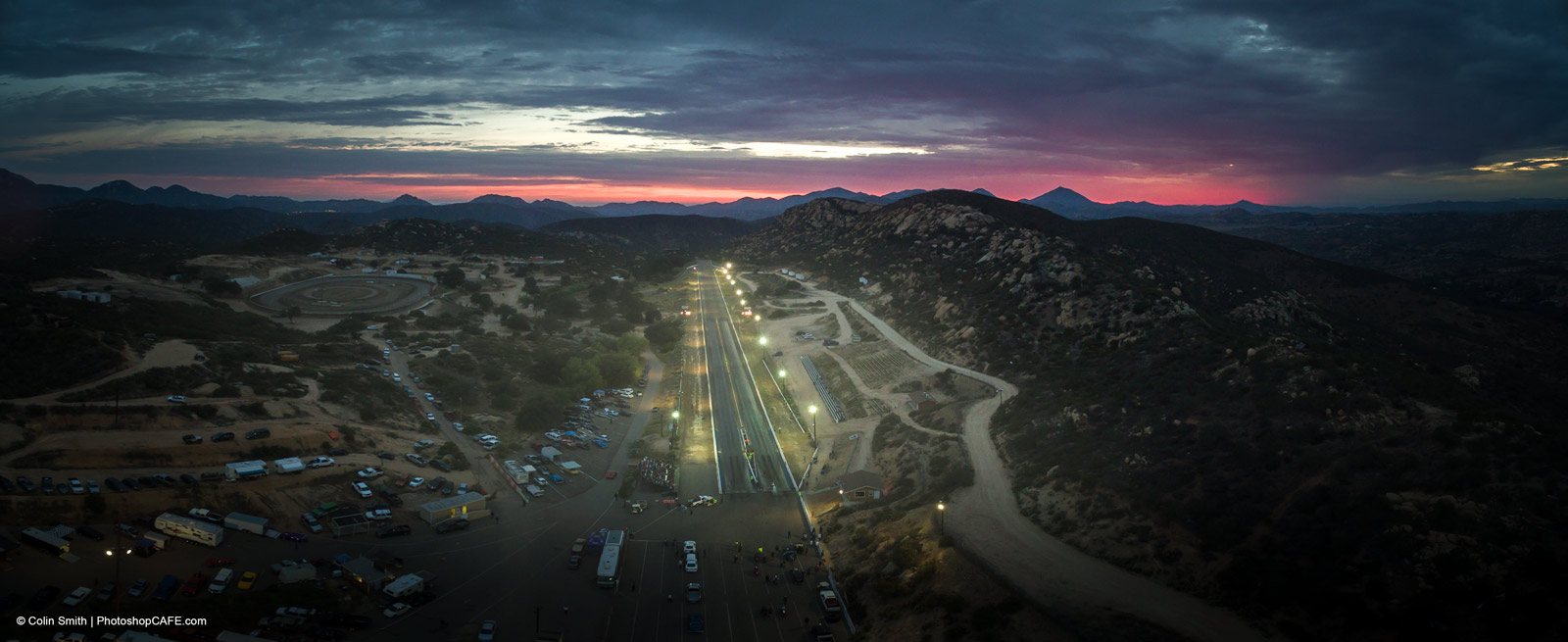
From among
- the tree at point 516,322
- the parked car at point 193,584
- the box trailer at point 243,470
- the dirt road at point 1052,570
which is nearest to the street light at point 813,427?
the dirt road at point 1052,570

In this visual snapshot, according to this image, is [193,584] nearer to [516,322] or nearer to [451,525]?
[451,525]

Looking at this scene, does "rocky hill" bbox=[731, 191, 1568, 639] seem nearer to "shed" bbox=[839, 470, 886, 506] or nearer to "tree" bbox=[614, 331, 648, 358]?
"shed" bbox=[839, 470, 886, 506]

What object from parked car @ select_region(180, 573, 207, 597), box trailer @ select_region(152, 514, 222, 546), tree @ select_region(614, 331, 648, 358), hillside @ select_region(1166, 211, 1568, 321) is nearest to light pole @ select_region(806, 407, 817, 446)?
tree @ select_region(614, 331, 648, 358)

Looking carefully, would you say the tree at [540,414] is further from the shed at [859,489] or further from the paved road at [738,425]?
the shed at [859,489]

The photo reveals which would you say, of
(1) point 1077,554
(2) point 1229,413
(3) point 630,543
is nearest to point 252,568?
(3) point 630,543

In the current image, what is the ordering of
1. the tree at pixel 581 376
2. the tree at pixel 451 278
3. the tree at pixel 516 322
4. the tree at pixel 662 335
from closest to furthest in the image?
the tree at pixel 581 376
the tree at pixel 662 335
the tree at pixel 516 322
the tree at pixel 451 278

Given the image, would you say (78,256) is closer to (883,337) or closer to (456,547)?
(456,547)
